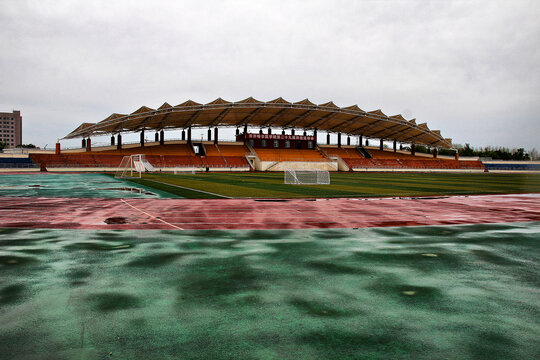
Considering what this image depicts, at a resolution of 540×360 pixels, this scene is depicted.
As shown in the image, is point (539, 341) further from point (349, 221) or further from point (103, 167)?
point (103, 167)

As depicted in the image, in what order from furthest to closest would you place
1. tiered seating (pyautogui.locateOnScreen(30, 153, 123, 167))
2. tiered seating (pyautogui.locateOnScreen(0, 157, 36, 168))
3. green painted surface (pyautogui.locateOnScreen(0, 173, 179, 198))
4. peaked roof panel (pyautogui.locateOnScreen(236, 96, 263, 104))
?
peaked roof panel (pyautogui.locateOnScreen(236, 96, 263, 104)), tiered seating (pyautogui.locateOnScreen(30, 153, 123, 167)), tiered seating (pyautogui.locateOnScreen(0, 157, 36, 168)), green painted surface (pyautogui.locateOnScreen(0, 173, 179, 198))

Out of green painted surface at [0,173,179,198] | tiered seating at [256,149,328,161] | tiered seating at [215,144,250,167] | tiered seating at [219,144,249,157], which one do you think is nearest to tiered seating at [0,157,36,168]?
green painted surface at [0,173,179,198]

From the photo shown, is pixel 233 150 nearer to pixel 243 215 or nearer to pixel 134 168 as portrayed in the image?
pixel 134 168

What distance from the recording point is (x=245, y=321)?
3764 mm

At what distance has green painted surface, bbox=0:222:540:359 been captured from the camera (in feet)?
10.7

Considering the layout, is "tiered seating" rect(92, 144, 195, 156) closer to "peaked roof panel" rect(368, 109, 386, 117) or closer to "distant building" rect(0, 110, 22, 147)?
"peaked roof panel" rect(368, 109, 386, 117)

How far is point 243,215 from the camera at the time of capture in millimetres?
11812

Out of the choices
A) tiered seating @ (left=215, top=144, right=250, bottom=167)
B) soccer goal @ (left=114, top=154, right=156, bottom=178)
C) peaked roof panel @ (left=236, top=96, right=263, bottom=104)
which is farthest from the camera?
tiered seating @ (left=215, top=144, right=250, bottom=167)

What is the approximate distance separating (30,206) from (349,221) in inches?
485

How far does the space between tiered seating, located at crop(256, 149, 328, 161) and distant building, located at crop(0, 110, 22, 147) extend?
185 meters

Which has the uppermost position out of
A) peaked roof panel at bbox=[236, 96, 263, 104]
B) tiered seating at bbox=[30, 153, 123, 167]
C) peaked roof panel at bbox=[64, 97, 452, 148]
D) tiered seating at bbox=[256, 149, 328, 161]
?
peaked roof panel at bbox=[236, 96, 263, 104]

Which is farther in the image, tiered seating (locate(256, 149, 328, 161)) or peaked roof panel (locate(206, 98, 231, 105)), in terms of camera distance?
tiered seating (locate(256, 149, 328, 161))

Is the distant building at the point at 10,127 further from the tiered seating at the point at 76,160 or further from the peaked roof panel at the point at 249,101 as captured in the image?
the peaked roof panel at the point at 249,101

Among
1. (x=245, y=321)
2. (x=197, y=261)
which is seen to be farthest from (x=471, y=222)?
(x=245, y=321)
